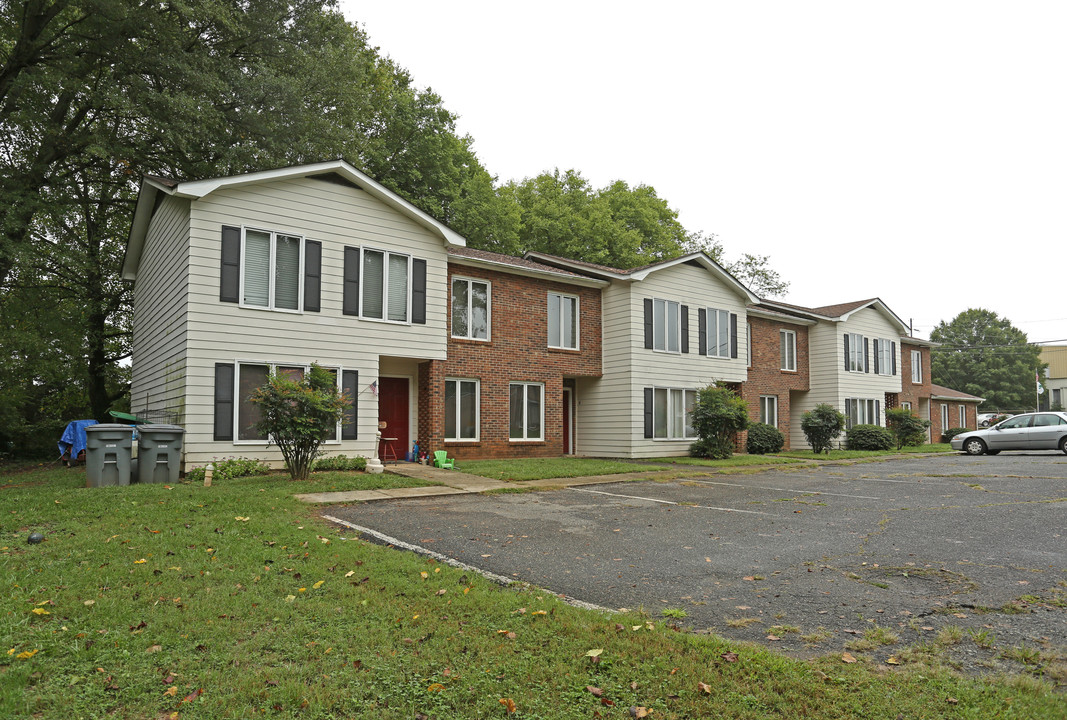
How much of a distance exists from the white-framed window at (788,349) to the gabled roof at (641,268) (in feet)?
16.3

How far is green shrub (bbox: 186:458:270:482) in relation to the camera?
43.1 ft

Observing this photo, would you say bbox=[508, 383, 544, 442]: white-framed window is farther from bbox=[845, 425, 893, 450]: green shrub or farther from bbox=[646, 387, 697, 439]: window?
bbox=[845, 425, 893, 450]: green shrub

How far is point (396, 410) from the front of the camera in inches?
723

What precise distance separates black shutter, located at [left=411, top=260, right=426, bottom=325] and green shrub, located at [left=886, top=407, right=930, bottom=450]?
24.2 meters

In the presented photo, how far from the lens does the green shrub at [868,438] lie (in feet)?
94.2

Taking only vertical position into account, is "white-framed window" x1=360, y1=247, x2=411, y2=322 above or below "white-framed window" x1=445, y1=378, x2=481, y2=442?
above

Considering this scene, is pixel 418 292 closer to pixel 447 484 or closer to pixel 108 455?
pixel 447 484

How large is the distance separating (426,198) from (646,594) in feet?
92.3

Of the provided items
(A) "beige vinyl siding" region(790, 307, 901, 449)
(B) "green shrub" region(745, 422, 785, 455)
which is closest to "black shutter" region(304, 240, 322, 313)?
(B) "green shrub" region(745, 422, 785, 455)

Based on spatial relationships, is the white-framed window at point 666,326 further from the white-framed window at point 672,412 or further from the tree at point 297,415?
the tree at point 297,415

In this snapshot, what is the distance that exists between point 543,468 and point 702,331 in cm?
1053

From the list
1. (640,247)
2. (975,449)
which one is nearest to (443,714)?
(975,449)

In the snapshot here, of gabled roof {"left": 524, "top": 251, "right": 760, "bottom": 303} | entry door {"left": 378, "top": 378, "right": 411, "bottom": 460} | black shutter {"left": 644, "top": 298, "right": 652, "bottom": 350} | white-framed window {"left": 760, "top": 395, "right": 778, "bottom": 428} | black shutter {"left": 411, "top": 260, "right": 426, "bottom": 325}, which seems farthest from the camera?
white-framed window {"left": 760, "top": 395, "right": 778, "bottom": 428}

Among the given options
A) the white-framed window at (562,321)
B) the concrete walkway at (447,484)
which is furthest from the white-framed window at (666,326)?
the concrete walkway at (447,484)
